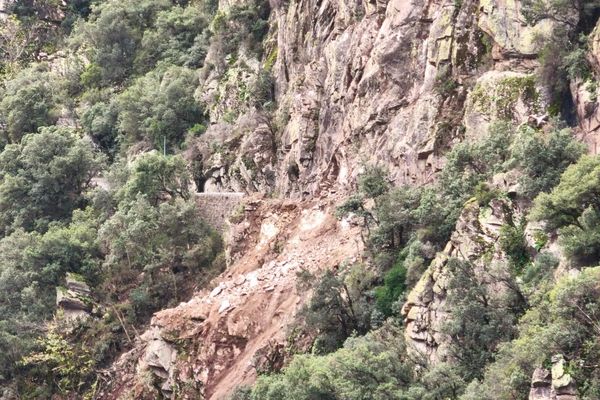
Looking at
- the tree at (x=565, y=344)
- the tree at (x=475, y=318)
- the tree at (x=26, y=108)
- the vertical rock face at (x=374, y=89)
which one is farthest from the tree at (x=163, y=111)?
the tree at (x=565, y=344)

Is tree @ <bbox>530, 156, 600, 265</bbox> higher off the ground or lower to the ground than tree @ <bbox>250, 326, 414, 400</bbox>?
higher

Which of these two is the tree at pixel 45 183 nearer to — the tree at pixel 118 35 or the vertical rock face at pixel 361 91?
the vertical rock face at pixel 361 91

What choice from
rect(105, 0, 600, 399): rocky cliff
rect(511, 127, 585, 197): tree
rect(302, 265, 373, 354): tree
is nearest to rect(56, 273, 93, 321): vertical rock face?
rect(105, 0, 600, 399): rocky cliff

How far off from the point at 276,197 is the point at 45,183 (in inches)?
591

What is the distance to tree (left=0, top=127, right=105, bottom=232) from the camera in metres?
50.2

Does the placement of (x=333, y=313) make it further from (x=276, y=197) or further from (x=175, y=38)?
(x=175, y=38)

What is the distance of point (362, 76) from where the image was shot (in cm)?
3775

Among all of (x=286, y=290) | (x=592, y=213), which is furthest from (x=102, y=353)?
(x=592, y=213)

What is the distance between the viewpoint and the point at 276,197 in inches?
1668

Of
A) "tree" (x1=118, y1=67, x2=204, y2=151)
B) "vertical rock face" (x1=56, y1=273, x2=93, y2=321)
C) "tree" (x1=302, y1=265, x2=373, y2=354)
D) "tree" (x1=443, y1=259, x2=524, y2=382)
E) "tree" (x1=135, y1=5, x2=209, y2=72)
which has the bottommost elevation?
"vertical rock face" (x1=56, y1=273, x2=93, y2=321)

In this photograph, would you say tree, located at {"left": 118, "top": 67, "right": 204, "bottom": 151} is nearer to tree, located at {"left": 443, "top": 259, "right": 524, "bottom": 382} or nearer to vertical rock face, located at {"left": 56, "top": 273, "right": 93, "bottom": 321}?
vertical rock face, located at {"left": 56, "top": 273, "right": 93, "bottom": 321}

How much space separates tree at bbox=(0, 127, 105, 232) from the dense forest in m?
0.12

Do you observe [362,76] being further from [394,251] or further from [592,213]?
[592,213]

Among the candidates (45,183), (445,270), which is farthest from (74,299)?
(445,270)
